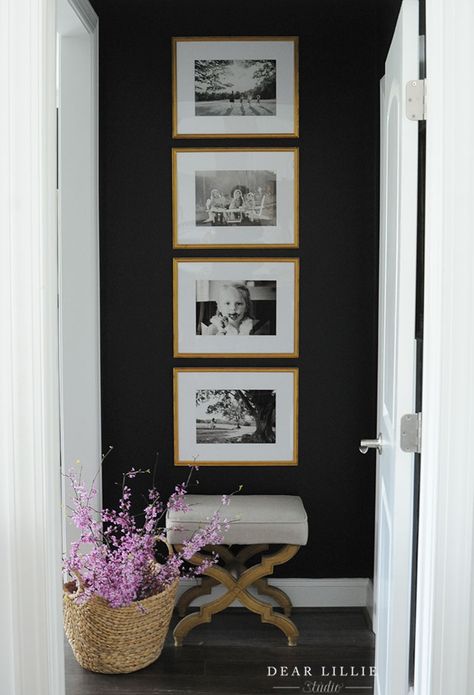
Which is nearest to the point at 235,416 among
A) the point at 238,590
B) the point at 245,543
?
the point at 245,543

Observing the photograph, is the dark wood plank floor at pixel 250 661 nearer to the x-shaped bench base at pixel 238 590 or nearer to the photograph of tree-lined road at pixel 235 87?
the x-shaped bench base at pixel 238 590

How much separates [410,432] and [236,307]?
73.6 inches

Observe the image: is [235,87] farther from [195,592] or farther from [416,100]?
[195,592]

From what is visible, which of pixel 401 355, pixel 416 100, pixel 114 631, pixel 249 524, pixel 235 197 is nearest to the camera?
pixel 416 100

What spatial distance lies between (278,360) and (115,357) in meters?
0.77

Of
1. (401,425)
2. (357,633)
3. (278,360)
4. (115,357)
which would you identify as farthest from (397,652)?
(115,357)

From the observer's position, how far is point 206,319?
3.77m

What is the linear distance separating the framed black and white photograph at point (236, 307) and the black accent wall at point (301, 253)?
0.17 ft

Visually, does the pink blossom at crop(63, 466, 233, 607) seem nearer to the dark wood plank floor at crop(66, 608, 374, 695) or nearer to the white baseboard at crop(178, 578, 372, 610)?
the dark wood plank floor at crop(66, 608, 374, 695)

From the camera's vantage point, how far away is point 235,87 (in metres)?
3.69
